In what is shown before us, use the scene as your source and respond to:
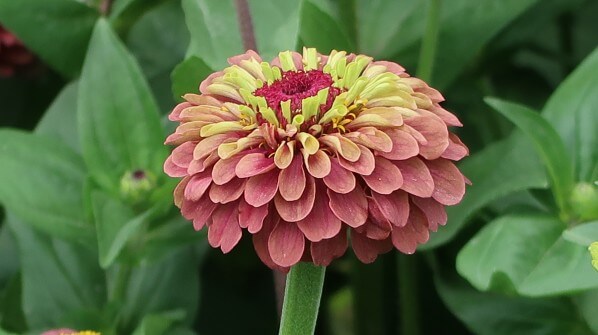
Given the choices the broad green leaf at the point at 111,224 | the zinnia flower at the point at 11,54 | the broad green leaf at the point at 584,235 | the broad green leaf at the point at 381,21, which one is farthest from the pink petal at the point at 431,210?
the zinnia flower at the point at 11,54

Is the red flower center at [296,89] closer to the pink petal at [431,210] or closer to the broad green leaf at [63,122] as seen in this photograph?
the pink petal at [431,210]

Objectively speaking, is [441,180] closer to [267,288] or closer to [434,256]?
[434,256]

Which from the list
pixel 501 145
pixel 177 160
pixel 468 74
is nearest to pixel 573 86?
pixel 501 145

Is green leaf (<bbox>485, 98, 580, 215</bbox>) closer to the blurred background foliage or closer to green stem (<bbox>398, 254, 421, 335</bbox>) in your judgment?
the blurred background foliage

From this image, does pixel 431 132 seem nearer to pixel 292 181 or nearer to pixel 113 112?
pixel 292 181

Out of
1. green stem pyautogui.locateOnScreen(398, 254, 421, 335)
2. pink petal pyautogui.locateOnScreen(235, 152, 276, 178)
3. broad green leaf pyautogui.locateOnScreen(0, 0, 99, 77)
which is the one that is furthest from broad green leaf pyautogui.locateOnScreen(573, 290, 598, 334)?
broad green leaf pyautogui.locateOnScreen(0, 0, 99, 77)

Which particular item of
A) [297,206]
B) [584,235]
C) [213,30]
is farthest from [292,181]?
[213,30]
